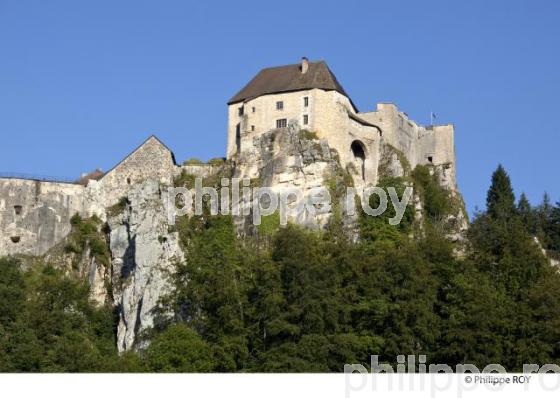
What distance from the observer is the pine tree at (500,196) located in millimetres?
81750

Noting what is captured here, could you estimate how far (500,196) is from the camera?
3369 inches

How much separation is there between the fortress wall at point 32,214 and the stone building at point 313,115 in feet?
32.8

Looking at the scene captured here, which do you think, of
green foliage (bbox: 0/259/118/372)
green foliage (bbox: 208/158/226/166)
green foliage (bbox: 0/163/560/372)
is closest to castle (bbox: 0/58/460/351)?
green foliage (bbox: 208/158/226/166)

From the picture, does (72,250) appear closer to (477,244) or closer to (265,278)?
(265,278)

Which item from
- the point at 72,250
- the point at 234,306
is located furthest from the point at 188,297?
the point at 72,250

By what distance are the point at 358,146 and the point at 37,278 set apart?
19526 millimetres

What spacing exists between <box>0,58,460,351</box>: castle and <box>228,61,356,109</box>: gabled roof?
84mm

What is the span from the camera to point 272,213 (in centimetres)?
6900

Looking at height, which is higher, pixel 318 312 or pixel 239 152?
pixel 239 152

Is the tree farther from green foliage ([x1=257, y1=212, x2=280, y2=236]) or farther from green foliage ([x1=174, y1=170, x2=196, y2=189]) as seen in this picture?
green foliage ([x1=174, y1=170, x2=196, y2=189])

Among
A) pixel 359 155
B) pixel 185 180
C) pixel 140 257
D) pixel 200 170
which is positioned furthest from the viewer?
pixel 359 155

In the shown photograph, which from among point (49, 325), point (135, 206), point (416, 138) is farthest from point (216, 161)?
point (49, 325)

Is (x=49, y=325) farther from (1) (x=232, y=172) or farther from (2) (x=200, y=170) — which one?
(2) (x=200, y=170)

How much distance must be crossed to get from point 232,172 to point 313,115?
18.0ft
